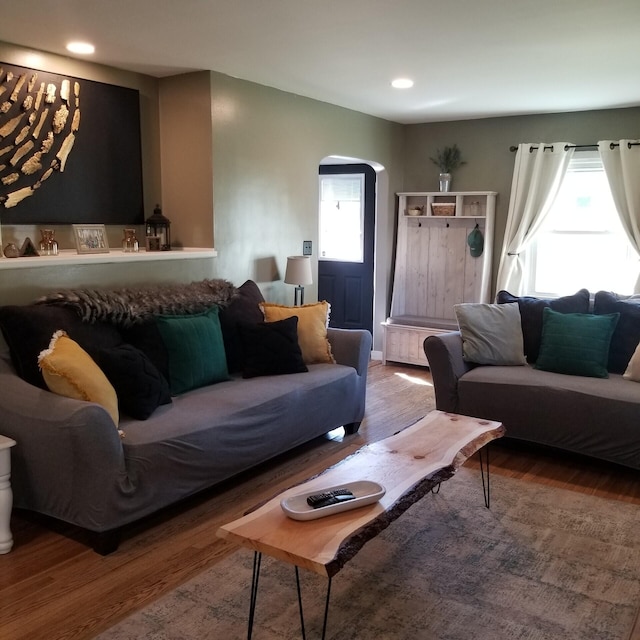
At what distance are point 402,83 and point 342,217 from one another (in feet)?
8.68

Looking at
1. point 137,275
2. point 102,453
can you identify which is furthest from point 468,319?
point 102,453

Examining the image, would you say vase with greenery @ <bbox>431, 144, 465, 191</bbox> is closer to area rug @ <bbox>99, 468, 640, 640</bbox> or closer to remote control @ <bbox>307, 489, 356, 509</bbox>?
area rug @ <bbox>99, 468, 640, 640</bbox>

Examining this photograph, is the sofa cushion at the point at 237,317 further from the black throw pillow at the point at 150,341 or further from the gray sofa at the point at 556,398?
the gray sofa at the point at 556,398

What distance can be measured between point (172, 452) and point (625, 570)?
198 centimetres

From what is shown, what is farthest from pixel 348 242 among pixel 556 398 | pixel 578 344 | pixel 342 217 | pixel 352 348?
pixel 556 398

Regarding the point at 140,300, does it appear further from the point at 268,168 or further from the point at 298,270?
the point at 268,168

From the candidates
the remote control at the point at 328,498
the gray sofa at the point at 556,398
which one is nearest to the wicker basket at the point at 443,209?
the gray sofa at the point at 556,398

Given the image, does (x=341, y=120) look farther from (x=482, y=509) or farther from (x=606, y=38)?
(x=482, y=509)

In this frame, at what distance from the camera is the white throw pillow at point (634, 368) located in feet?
12.6

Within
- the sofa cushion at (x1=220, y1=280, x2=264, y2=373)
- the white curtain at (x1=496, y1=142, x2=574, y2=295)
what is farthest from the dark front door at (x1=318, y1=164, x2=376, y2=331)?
the sofa cushion at (x1=220, y1=280, x2=264, y2=373)

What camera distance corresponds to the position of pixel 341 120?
220 inches

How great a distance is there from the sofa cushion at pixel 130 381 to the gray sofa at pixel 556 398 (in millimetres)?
1830

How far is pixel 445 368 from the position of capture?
13.5 ft

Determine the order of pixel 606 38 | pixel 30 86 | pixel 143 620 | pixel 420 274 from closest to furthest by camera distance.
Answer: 1. pixel 143 620
2. pixel 606 38
3. pixel 30 86
4. pixel 420 274
